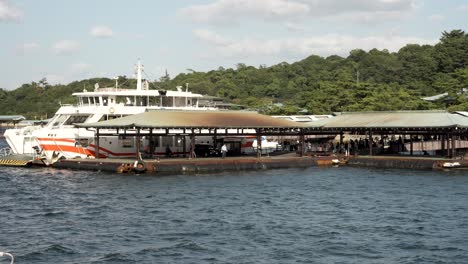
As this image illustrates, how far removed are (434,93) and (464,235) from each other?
89.7 m

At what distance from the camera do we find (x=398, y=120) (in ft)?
184

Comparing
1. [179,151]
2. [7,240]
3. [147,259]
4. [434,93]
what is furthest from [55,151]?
[434,93]

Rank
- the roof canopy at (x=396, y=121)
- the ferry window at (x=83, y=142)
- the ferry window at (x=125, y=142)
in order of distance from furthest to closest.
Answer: the ferry window at (x=125, y=142), the ferry window at (x=83, y=142), the roof canopy at (x=396, y=121)

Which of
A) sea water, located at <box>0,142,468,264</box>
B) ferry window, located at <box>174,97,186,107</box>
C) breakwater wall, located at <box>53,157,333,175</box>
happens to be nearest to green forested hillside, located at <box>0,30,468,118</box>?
ferry window, located at <box>174,97,186,107</box>

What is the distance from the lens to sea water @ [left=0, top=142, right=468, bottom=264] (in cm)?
2362

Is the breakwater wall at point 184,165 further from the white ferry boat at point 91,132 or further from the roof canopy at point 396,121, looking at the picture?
the roof canopy at point 396,121

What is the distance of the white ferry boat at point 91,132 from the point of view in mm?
54625

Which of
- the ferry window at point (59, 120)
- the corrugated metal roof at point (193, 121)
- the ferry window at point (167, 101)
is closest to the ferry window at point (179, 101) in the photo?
the ferry window at point (167, 101)

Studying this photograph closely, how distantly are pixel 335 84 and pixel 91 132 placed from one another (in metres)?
58.1

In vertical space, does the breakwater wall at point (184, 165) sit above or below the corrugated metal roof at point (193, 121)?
below

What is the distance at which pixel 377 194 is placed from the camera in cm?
3819

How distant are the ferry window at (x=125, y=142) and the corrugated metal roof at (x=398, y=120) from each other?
16567 mm

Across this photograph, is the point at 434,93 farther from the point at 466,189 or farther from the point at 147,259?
the point at 147,259

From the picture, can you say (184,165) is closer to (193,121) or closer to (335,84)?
(193,121)
